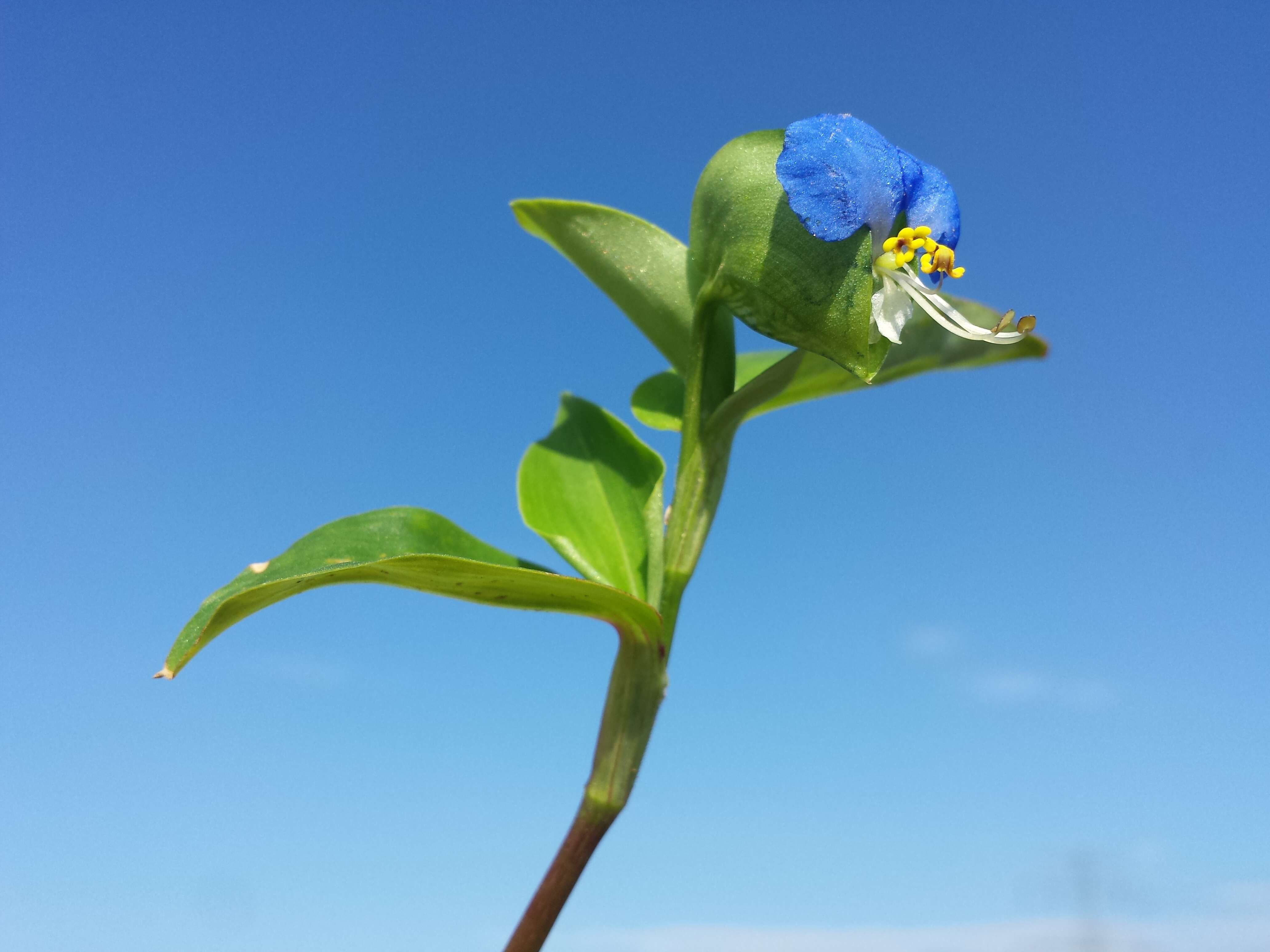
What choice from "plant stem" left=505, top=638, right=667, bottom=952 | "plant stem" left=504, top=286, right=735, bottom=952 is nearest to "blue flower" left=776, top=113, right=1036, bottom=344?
"plant stem" left=504, top=286, right=735, bottom=952

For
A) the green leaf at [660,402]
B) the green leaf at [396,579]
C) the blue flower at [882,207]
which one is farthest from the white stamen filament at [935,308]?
the green leaf at [396,579]

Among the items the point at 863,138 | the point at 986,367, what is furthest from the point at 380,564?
the point at 986,367

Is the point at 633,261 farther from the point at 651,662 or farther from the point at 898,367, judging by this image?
the point at 651,662

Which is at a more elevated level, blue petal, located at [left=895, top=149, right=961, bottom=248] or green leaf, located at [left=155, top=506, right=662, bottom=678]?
blue petal, located at [left=895, top=149, right=961, bottom=248]

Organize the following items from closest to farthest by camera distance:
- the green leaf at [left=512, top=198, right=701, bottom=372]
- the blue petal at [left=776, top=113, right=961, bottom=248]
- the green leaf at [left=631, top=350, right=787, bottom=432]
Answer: the blue petal at [left=776, top=113, right=961, bottom=248], the green leaf at [left=512, top=198, right=701, bottom=372], the green leaf at [left=631, top=350, right=787, bottom=432]

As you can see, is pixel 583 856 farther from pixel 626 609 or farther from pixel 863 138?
pixel 863 138

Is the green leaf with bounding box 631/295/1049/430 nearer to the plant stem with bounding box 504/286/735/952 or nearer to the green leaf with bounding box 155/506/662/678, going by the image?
the plant stem with bounding box 504/286/735/952
